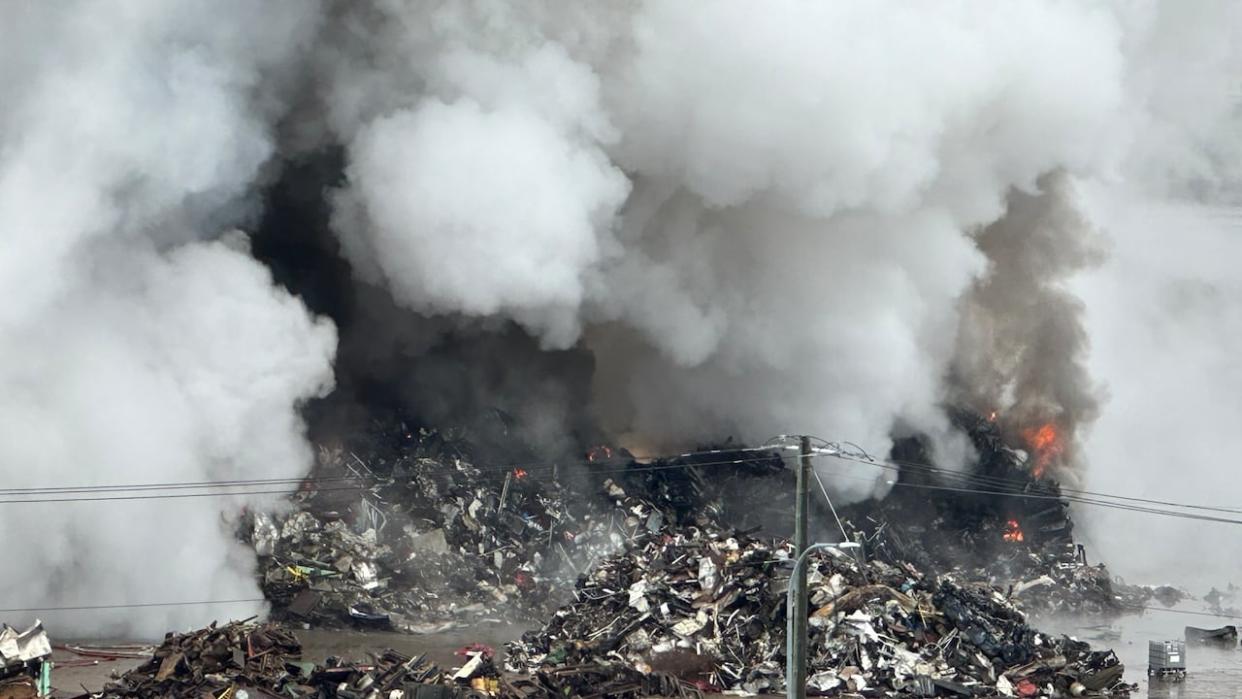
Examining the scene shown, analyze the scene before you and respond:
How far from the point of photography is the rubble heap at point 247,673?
924 inches

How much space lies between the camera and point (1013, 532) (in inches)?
1535

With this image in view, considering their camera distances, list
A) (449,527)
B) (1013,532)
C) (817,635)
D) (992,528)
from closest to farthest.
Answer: (817,635) < (449,527) < (992,528) < (1013,532)

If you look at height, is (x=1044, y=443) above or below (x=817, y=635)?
above

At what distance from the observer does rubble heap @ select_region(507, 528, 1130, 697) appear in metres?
26.7

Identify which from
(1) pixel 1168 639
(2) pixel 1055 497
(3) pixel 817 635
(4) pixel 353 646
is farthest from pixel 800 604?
(2) pixel 1055 497

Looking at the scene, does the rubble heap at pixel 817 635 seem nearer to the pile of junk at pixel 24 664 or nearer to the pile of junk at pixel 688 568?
the pile of junk at pixel 688 568

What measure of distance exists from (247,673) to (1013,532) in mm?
24668

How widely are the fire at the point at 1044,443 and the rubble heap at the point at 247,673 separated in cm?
2492

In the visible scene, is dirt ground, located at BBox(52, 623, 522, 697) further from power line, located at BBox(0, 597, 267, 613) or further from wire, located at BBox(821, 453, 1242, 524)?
wire, located at BBox(821, 453, 1242, 524)

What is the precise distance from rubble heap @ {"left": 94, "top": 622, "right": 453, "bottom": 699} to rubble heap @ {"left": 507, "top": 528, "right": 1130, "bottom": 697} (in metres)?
3.41

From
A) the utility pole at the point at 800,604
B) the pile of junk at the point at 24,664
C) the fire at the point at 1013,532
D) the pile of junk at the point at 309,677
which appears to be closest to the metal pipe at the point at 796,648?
the utility pole at the point at 800,604

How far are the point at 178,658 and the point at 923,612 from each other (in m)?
16.3

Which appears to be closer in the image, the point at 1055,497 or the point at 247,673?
the point at 247,673

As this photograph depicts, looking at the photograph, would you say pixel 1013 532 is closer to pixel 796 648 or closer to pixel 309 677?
pixel 796 648
